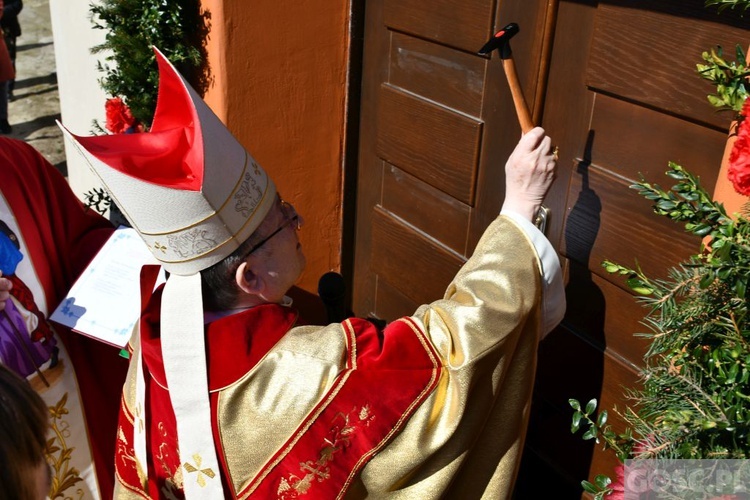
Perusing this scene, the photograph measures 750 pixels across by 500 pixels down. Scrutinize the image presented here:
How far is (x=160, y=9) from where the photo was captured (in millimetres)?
3201

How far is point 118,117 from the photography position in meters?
3.37

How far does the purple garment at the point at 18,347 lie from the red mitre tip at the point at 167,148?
77 centimetres

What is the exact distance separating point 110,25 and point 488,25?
64.1 inches

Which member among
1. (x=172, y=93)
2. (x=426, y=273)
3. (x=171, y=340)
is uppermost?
(x=172, y=93)

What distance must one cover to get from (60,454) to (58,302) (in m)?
0.53

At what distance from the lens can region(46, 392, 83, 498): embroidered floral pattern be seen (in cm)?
283

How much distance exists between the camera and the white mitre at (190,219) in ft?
6.45

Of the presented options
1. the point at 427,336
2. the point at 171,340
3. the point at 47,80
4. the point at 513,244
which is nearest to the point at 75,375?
the point at 171,340

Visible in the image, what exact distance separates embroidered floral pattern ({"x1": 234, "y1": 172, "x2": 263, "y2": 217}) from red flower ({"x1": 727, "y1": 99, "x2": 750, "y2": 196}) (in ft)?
3.53

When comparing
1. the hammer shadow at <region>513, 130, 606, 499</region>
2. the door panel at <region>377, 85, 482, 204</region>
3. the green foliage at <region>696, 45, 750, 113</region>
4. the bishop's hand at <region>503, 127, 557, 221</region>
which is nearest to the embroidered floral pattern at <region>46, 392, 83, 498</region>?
the door panel at <region>377, 85, 482, 204</region>

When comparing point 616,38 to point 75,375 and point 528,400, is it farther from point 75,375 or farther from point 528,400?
point 75,375

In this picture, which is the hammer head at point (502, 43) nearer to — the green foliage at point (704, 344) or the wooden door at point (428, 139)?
the wooden door at point (428, 139)

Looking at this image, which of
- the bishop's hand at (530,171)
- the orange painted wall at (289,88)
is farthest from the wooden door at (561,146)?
the bishop's hand at (530,171)

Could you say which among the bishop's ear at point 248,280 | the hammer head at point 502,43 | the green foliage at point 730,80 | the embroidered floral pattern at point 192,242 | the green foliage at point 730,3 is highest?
the green foliage at point 730,3
